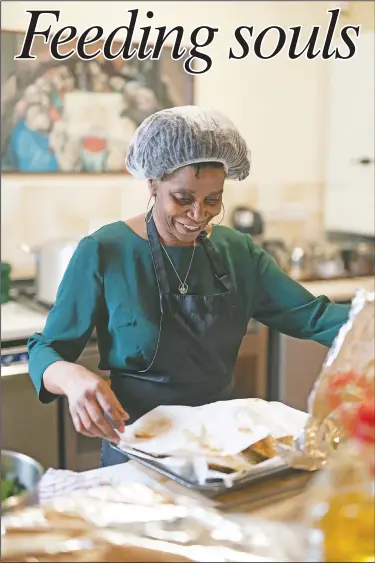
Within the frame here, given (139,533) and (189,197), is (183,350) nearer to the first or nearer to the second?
(189,197)

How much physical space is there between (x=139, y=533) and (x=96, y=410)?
0.16 meters

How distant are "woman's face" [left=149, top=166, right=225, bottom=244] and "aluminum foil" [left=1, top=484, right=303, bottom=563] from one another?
0.37m

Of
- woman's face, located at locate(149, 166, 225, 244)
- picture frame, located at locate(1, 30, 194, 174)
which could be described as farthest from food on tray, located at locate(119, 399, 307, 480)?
picture frame, located at locate(1, 30, 194, 174)

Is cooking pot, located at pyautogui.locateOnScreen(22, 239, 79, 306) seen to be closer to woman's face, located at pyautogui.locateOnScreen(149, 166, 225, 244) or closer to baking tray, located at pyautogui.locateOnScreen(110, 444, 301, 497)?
woman's face, located at pyautogui.locateOnScreen(149, 166, 225, 244)

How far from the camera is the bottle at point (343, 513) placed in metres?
0.75

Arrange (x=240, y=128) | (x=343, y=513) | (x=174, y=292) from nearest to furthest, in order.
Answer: (x=343, y=513), (x=174, y=292), (x=240, y=128)

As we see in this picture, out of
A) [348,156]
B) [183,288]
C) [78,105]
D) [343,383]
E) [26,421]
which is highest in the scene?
[78,105]

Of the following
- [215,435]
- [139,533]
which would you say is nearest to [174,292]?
[215,435]

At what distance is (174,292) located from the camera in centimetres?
112

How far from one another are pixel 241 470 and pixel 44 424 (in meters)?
1.03

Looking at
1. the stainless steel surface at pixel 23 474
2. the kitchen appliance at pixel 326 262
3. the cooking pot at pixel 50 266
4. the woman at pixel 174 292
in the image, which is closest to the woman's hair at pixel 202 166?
the woman at pixel 174 292

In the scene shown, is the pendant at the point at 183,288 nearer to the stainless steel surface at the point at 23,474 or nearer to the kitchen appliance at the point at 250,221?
the stainless steel surface at the point at 23,474

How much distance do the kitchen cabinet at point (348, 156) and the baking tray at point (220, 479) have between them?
1.22m

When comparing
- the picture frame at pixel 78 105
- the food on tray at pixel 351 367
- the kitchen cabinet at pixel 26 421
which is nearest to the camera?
the food on tray at pixel 351 367
